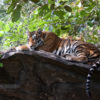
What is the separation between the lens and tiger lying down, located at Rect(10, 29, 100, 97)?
3.29 metres

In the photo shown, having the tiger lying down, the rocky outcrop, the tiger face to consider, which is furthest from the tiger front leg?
the tiger face

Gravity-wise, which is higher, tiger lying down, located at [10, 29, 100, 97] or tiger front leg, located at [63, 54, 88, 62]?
tiger lying down, located at [10, 29, 100, 97]

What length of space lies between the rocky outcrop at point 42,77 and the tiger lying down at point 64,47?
22 centimetres

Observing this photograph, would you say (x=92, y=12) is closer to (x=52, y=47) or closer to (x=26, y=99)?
(x=52, y=47)

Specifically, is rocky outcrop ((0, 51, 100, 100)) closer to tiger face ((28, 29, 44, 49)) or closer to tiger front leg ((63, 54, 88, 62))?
tiger front leg ((63, 54, 88, 62))

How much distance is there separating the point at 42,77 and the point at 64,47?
34.5 inches

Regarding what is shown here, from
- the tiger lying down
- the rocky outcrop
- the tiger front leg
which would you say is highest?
the tiger lying down

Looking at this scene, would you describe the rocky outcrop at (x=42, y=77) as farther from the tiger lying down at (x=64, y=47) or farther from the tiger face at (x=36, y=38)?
the tiger face at (x=36, y=38)

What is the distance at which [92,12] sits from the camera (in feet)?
13.3

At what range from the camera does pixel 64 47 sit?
12.3 ft

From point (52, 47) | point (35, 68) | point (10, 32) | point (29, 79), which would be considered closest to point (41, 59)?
point (35, 68)

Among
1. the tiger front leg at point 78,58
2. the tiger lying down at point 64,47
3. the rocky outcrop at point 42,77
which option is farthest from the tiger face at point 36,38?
the tiger front leg at point 78,58

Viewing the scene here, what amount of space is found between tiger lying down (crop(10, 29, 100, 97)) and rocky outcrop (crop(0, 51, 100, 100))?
0.22m

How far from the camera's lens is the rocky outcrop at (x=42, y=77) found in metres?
3.04
